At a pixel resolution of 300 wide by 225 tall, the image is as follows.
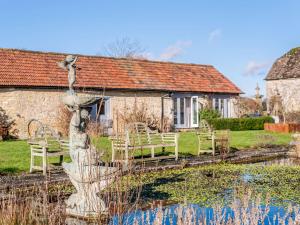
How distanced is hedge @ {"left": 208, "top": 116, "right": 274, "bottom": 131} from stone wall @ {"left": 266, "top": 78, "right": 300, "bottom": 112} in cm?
834

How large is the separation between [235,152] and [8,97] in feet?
36.1

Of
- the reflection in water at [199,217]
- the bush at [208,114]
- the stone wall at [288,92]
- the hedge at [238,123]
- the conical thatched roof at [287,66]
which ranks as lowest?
the reflection in water at [199,217]

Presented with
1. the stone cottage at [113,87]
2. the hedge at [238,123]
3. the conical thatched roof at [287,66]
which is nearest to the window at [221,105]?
the stone cottage at [113,87]

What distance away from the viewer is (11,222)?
477 cm

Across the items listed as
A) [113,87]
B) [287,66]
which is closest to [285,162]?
[113,87]

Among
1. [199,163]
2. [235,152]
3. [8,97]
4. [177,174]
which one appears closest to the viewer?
[177,174]

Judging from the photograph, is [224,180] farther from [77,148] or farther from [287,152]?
[287,152]

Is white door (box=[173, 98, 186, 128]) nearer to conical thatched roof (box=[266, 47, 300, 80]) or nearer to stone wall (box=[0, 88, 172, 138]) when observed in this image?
stone wall (box=[0, 88, 172, 138])

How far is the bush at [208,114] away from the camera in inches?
1041

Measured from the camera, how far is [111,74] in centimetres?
2423

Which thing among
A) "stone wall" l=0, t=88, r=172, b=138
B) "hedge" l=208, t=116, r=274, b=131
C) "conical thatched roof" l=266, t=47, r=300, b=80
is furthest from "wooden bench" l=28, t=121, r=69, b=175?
"conical thatched roof" l=266, t=47, r=300, b=80

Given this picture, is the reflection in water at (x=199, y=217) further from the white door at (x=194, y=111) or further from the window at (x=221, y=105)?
the window at (x=221, y=105)

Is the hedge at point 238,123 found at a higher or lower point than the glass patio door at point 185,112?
lower

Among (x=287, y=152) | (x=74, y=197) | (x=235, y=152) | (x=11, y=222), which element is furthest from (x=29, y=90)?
(x=11, y=222)
